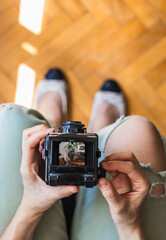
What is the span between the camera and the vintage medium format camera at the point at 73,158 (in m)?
0.57

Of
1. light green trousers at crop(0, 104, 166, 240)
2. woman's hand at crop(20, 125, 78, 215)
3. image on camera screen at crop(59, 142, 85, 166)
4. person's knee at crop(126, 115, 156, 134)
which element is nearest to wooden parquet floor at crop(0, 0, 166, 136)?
person's knee at crop(126, 115, 156, 134)

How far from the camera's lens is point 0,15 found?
1506mm

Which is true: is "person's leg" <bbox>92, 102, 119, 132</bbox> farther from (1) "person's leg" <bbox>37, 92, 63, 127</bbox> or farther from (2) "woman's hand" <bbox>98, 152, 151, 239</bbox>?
(2) "woman's hand" <bbox>98, 152, 151, 239</bbox>

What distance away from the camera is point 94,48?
4.88ft

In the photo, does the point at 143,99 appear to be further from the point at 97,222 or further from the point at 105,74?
the point at 97,222

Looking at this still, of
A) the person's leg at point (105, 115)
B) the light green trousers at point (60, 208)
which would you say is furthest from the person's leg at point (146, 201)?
the person's leg at point (105, 115)

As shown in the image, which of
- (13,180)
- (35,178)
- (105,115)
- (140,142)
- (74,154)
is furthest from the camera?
(105,115)

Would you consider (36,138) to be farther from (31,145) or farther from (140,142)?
(140,142)

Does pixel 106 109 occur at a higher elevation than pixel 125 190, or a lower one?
higher

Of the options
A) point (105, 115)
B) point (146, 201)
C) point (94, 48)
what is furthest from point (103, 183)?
point (94, 48)

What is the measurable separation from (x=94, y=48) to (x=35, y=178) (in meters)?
0.99

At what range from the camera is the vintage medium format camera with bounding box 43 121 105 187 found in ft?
1.86

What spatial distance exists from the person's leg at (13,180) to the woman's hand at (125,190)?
0.65 feet

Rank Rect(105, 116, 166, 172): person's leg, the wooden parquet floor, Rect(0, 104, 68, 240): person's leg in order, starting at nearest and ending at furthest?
Rect(0, 104, 68, 240): person's leg
Rect(105, 116, 166, 172): person's leg
the wooden parquet floor
